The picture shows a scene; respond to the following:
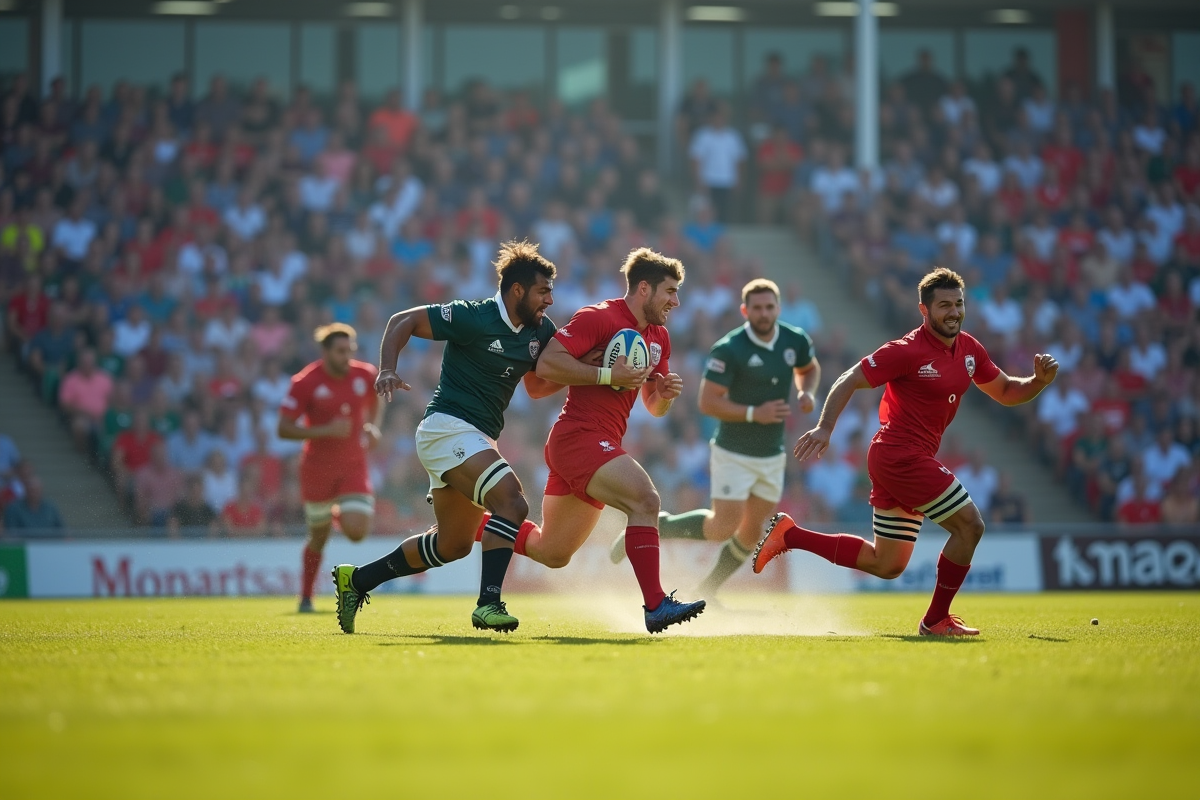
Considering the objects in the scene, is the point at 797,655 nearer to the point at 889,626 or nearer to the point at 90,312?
the point at 889,626

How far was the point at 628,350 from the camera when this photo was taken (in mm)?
9180

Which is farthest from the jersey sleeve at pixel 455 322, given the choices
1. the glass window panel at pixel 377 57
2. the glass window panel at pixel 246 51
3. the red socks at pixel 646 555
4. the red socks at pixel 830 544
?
the glass window panel at pixel 246 51

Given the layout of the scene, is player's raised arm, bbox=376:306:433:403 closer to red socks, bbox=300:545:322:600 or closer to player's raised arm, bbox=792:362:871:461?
player's raised arm, bbox=792:362:871:461

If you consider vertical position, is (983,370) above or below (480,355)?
below

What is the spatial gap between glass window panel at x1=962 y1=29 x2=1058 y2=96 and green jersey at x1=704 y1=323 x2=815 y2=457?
2034cm

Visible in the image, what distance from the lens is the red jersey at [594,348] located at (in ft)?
30.4

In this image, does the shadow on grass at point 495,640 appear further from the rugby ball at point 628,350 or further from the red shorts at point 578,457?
the rugby ball at point 628,350

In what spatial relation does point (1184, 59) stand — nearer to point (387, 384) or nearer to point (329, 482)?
point (329, 482)

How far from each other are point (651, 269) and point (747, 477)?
3385 mm

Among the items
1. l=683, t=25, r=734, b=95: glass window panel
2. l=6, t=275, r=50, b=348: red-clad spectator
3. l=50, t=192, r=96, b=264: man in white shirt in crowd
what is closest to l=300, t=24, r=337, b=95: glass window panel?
l=683, t=25, r=734, b=95: glass window panel

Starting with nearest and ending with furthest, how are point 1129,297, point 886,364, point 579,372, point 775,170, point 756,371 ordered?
point 579,372, point 886,364, point 756,371, point 1129,297, point 775,170

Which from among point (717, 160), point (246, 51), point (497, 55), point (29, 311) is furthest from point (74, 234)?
point (717, 160)

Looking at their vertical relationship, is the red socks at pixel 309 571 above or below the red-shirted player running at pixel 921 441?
below

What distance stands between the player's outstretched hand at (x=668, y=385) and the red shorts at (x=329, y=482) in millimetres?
5254
